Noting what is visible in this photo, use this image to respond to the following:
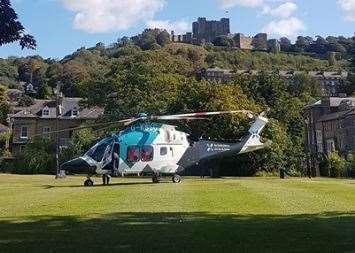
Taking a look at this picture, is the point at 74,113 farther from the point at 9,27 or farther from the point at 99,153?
the point at 9,27

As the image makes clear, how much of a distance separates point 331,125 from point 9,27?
9301 cm

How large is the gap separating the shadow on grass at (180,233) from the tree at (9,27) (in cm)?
397

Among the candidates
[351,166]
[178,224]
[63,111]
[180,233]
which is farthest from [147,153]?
[63,111]

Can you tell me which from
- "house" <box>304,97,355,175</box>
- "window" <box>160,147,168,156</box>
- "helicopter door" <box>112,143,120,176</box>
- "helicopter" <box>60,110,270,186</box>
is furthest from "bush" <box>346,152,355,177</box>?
"helicopter door" <box>112,143,120,176</box>

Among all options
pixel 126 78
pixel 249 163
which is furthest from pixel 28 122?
pixel 249 163

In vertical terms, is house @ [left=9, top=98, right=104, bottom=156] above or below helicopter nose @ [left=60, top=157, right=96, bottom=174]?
above

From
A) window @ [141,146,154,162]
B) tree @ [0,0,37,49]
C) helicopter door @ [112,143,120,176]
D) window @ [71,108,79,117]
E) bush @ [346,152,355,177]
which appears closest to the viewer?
tree @ [0,0,37,49]

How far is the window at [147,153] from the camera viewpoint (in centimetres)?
3503

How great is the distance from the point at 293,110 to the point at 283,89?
5257 millimetres

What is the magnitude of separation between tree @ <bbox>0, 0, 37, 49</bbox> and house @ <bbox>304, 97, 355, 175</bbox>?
264 feet

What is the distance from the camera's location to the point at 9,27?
1180 cm

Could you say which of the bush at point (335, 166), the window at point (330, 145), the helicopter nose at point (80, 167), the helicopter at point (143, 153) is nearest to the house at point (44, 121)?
the window at point (330, 145)

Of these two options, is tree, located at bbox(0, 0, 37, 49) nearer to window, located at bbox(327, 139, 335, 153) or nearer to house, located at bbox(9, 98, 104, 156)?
house, located at bbox(9, 98, 104, 156)

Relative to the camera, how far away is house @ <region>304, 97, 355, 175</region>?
93312 mm
